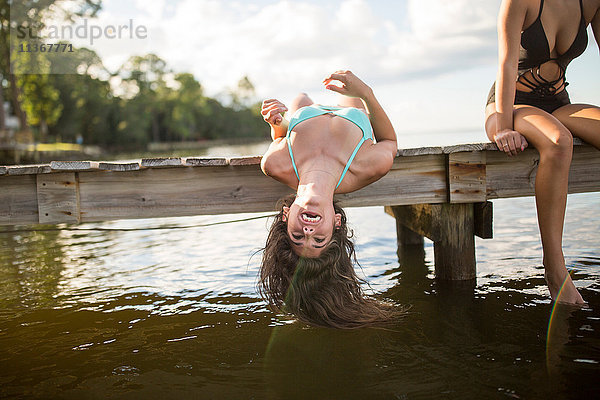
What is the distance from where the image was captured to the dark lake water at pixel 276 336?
283 centimetres

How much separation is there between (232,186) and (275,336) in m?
1.38

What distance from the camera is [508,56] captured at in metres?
3.87

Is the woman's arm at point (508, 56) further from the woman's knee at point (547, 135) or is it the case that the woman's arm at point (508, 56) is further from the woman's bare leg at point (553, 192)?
the woman's bare leg at point (553, 192)

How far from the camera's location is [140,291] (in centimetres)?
497

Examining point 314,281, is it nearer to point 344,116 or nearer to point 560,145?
point 344,116

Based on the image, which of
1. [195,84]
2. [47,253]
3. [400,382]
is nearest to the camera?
[400,382]

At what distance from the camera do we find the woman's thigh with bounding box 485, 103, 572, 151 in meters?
3.72

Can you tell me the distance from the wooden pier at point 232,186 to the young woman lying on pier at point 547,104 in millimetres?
262

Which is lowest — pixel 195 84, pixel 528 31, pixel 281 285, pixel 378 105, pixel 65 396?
pixel 65 396

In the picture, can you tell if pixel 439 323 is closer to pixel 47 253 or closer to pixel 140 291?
pixel 140 291

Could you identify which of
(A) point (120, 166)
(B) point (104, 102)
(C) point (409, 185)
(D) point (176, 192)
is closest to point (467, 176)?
(C) point (409, 185)

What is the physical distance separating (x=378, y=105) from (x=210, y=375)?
2.41 m

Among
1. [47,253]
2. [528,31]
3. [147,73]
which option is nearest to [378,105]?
[528,31]

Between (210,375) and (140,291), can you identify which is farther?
(140,291)
